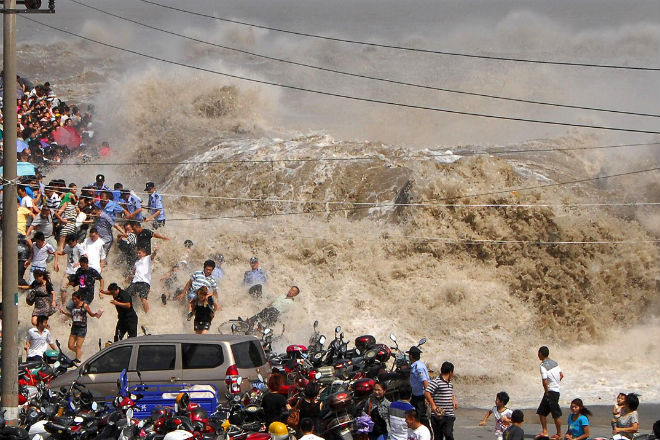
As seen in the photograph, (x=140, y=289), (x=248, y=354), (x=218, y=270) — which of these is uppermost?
(x=218, y=270)

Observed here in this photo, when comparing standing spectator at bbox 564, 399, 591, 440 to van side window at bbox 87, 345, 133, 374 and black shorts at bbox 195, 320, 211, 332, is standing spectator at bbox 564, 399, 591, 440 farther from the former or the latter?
black shorts at bbox 195, 320, 211, 332

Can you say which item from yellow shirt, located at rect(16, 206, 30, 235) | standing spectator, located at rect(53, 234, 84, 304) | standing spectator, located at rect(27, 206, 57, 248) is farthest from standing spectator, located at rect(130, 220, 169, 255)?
yellow shirt, located at rect(16, 206, 30, 235)

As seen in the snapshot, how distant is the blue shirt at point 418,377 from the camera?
12.8m

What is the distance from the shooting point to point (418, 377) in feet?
42.1

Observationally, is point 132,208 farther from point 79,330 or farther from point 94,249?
point 79,330

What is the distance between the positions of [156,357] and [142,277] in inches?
249

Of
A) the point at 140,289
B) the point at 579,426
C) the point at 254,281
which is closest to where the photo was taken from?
the point at 579,426

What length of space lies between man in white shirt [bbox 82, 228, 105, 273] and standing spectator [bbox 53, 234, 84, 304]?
0.47 ft

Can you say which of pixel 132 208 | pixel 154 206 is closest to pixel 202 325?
pixel 132 208

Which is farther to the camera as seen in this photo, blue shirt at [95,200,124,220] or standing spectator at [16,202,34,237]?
blue shirt at [95,200,124,220]

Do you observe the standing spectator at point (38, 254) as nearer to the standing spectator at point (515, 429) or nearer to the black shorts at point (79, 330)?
the black shorts at point (79, 330)

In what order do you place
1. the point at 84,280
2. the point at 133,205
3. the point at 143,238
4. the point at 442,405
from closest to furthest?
the point at 442,405 → the point at 84,280 → the point at 143,238 → the point at 133,205

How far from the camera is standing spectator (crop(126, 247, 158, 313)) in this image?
64.7ft

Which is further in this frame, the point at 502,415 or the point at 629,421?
the point at 502,415
